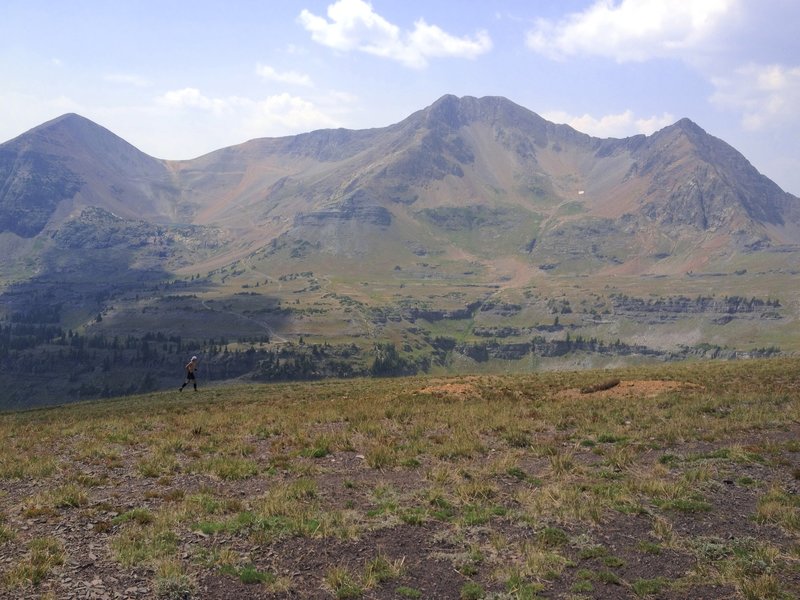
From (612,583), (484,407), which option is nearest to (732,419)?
(484,407)

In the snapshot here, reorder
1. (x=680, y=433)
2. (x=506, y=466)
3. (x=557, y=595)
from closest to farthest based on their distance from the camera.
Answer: (x=557, y=595) < (x=506, y=466) < (x=680, y=433)

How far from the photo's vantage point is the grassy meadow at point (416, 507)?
11828 millimetres

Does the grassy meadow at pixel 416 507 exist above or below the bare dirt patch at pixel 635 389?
above

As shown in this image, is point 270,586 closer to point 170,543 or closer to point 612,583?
point 170,543

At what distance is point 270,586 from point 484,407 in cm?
1952

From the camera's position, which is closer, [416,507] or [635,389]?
[416,507]

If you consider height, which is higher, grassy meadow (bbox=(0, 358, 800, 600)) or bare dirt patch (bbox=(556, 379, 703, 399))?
grassy meadow (bbox=(0, 358, 800, 600))

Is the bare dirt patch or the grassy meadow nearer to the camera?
the grassy meadow

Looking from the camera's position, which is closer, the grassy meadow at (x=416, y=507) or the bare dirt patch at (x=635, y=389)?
the grassy meadow at (x=416, y=507)

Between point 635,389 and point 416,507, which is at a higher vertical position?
point 416,507

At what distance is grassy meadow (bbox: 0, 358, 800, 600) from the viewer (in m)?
11.8

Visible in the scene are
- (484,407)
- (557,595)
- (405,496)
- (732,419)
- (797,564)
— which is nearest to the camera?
(557,595)

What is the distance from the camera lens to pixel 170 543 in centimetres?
1316

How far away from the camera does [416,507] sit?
51.0 feet
